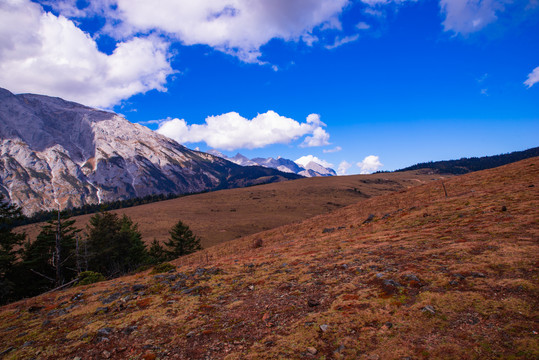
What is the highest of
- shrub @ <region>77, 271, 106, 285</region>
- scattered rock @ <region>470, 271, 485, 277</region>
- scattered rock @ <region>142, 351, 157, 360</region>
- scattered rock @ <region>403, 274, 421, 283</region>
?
scattered rock @ <region>470, 271, 485, 277</region>

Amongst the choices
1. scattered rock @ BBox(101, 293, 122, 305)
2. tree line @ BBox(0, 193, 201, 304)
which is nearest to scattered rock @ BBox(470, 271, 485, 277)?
scattered rock @ BBox(101, 293, 122, 305)

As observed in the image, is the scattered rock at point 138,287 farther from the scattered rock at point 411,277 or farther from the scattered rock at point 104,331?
the scattered rock at point 411,277

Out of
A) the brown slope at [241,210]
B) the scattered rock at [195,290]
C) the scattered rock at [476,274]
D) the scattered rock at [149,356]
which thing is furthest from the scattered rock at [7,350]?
the brown slope at [241,210]

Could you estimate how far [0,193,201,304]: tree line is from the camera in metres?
26.5

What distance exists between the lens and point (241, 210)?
104812mm

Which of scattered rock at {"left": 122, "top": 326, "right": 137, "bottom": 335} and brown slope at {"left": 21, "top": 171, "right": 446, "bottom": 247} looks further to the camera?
brown slope at {"left": 21, "top": 171, "right": 446, "bottom": 247}

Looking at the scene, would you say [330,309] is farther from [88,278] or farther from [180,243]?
[180,243]

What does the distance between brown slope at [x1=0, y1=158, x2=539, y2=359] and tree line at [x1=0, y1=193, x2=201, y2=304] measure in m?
13.8

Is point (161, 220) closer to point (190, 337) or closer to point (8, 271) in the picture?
point (8, 271)

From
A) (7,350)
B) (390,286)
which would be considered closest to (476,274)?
(390,286)

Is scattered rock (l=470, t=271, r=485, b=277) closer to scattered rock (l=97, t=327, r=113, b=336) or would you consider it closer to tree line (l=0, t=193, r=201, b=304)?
scattered rock (l=97, t=327, r=113, b=336)

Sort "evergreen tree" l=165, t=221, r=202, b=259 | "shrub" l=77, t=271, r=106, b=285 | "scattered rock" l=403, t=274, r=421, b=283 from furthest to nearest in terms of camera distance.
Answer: "evergreen tree" l=165, t=221, r=202, b=259 < "shrub" l=77, t=271, r=106, b=285 < "scattered rock" l=403, t=274, r=421, b=283

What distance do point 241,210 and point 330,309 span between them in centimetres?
9836

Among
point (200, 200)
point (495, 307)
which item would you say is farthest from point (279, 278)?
point (200, 200)
